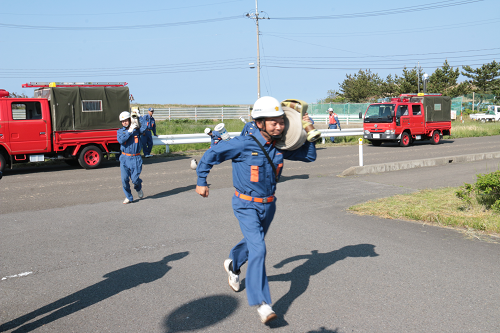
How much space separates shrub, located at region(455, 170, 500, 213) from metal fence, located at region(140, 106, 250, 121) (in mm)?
41791

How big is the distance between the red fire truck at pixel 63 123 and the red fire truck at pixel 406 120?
40.8 feet

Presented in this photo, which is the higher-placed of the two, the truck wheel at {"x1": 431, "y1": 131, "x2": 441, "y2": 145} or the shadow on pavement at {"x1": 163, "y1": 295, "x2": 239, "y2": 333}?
the truck wheel at {"x1": 431, "y1": 131, "x2": 441, "y2": 145}

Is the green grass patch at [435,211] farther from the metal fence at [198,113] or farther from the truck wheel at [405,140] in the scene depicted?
the metal fence at [198,113]

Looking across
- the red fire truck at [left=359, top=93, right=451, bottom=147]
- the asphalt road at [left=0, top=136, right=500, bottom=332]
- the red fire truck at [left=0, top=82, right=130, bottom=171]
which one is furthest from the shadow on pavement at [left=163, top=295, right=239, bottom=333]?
the red fire truck at [left=359, top=93, right=451, bottom=147]

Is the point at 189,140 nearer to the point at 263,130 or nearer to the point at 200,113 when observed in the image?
the point at 263,130

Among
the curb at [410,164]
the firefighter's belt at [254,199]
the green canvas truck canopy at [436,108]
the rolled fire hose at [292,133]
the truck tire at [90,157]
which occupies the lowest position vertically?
the curb at [410,164]

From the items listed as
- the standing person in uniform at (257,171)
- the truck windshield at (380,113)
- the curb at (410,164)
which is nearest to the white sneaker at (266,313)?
the standing person in uniform at (257,171)

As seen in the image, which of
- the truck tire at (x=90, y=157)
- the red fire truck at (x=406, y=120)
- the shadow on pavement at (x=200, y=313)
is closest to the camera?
the shadow on pavement at (x=200, y=313)

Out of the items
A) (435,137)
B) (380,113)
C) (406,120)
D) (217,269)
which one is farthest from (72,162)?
(435,137)

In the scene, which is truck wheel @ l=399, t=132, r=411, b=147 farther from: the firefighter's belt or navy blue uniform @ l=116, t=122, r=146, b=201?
the firefighter's belt

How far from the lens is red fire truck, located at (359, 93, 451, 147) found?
74.0 feet

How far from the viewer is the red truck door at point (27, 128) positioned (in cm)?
1396

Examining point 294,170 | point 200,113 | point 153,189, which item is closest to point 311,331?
point 153,189

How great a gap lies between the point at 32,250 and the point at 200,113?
1802 inches
